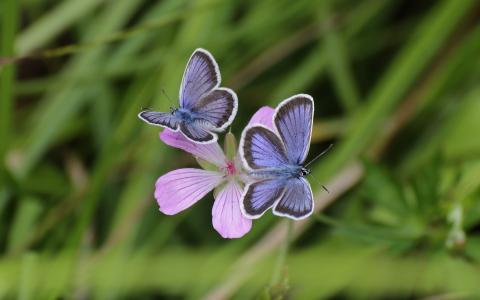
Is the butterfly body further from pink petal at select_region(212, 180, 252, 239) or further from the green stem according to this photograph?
the green stem

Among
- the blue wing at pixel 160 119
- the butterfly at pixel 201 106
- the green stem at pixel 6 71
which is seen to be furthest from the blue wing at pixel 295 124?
the green stem at pixel 6 71

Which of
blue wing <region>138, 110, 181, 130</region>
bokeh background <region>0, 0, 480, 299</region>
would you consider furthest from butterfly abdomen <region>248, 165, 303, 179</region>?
bokeh background <region>0, 0, 480, 299</region>

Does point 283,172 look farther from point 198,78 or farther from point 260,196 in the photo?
point 198,78

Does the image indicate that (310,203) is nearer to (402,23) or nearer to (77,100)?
(77,100)

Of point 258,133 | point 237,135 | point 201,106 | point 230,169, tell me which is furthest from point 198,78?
point 237,135

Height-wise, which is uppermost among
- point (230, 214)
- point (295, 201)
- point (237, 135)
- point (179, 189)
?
point (237, 135)

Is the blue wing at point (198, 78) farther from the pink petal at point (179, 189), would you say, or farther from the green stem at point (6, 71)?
the green stem at point (6, 71)
